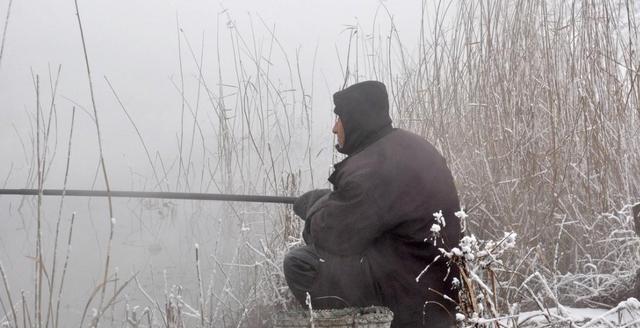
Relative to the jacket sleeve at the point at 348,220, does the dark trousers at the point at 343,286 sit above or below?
below

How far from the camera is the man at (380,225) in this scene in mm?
2303

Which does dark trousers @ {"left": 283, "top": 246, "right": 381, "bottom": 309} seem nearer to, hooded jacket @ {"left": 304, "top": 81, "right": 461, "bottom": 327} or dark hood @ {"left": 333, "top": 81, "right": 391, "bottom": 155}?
hooded jacket @ {"left": 304, "top": 81, "right": 461, "bottom": 327}

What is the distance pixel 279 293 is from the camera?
Answer: 2930 millimetres

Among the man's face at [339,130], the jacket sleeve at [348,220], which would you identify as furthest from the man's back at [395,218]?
the man's face at [339,130]

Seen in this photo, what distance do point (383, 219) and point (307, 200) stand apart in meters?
0.44

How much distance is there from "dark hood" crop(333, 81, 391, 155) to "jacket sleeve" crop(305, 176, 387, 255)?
0.21 m

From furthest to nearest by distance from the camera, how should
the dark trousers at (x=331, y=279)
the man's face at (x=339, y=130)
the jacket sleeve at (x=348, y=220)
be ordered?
the man's face at (x=339, y=130) < the dark trousers at (x=331, y=279) < the jacket sleeve at (x=348, y=220)

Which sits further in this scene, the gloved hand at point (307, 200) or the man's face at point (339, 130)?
the gloved hand at point (307, 200)

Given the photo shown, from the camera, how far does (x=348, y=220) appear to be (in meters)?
2.29

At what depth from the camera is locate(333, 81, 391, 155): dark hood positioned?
7.97 feet

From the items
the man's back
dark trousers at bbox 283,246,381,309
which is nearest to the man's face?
the man's back

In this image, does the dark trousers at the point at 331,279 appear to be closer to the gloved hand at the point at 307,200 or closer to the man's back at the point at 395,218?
the man's back at the point at 395,218

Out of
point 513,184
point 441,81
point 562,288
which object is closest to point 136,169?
point 441,81

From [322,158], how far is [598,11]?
1.76m
